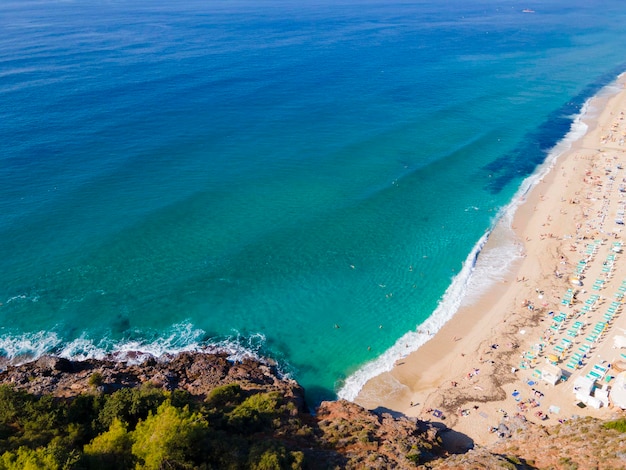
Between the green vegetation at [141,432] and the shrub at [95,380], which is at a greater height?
the green vegetation at [141,432]

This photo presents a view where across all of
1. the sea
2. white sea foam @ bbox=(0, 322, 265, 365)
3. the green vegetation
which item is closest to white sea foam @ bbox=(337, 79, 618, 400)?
the sea

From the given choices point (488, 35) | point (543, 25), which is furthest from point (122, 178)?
point (543, 25)

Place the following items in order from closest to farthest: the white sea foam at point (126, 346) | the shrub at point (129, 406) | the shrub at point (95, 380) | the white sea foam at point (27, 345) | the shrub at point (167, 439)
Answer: the shrub at point (167, 439), the shrub at point (129, 406), the shrub at point (95, 380), the white sea foam at point (27, 345), the white sea foam at point (126, 346)

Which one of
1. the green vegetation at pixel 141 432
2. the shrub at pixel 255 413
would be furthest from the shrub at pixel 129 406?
the shrub at pixel 255 413

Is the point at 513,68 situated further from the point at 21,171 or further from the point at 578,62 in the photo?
the point at 21,171

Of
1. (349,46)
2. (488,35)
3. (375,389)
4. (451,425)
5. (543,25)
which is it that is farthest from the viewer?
(543,25)

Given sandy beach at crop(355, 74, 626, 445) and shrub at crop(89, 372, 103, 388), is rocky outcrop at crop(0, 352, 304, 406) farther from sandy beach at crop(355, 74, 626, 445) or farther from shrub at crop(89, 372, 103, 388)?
sandy beach at crop(355, 74, 626, 445)

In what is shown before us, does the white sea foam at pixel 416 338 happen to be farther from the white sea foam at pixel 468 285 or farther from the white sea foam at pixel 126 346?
the white sea foam at pixel 126 346
